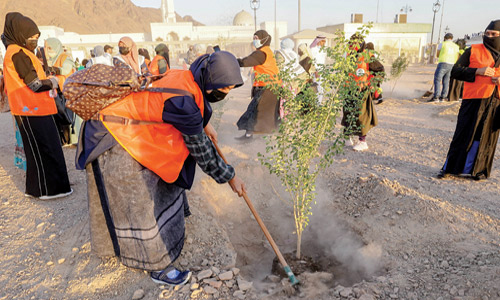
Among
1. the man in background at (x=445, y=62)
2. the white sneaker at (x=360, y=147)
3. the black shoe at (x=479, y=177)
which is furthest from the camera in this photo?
the man in background at (x=445, y=62)

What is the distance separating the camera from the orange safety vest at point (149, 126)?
6.63 feet

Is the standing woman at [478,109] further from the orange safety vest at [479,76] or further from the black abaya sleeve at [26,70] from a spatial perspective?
the black abaya sleeve at [26,70]

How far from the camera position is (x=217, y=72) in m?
2.01

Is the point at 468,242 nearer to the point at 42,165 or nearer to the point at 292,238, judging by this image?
the point at 292,238

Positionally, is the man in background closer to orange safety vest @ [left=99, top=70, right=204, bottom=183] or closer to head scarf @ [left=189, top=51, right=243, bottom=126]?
head scarf @ [left=189, top=51, right=243, bottom=126]

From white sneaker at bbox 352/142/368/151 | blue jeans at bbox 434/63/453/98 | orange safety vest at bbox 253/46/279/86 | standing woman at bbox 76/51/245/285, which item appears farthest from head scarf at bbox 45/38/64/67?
blue jeans at bbox 434/63/453/98

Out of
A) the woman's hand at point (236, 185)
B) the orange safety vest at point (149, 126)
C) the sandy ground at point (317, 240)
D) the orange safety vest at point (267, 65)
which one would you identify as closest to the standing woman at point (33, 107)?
the sandy ground at point (317, 240)

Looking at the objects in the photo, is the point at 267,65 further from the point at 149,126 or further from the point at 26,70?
the point at 149,126

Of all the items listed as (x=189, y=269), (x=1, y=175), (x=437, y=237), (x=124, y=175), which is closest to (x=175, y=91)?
(x=124, y=175)

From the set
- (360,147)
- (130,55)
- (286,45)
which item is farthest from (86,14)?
(360,147)

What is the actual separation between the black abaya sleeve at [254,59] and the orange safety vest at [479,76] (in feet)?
9.13

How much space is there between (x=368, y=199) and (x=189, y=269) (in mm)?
2088

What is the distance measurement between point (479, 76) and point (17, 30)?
4864mm

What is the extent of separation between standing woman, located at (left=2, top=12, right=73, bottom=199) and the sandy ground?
26 centimetres
